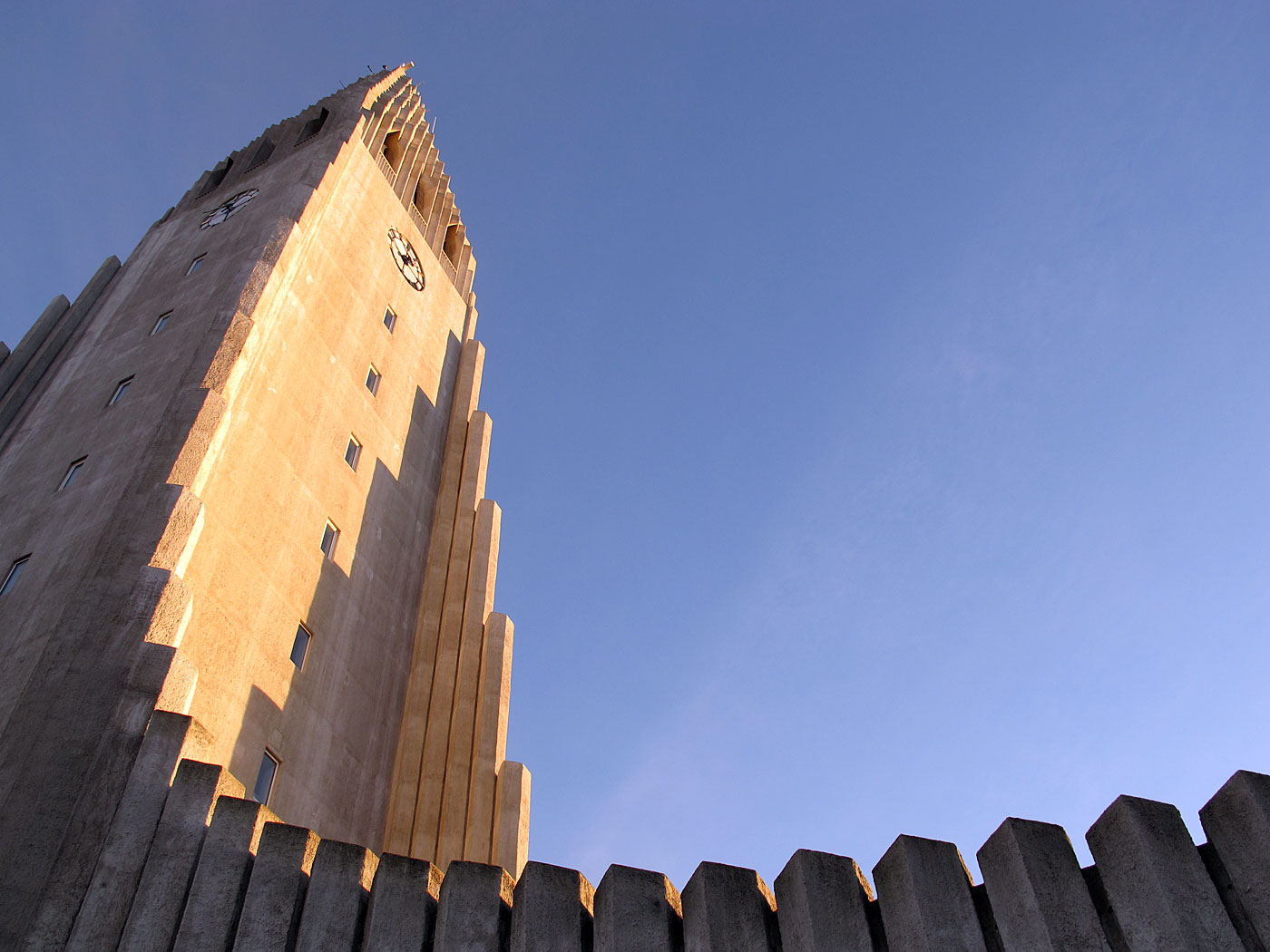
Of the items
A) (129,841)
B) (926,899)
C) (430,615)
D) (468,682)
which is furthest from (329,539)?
(926,899)

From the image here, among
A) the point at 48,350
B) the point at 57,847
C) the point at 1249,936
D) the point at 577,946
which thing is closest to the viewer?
the point at 1249,936

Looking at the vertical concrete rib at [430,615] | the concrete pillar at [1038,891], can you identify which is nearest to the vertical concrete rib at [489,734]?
the vertical concrete rib at [430,615]

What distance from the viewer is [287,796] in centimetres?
1781

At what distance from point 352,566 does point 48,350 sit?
1297 centimetres

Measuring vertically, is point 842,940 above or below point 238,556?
below

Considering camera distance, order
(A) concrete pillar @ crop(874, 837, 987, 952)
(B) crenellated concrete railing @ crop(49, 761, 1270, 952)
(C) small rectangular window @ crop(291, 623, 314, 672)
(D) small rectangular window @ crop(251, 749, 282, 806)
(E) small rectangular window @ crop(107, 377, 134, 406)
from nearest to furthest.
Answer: (B) crenellated concrete railing @ crop(49, 761, 1270, 952) < (A) concrete pillar @ crop(874, 837, 987, 952) < (D) small rectangular window @ crop(251, 749, 282, 806) < (C) small rectangular window @ crop(291, 623, 314, 672) < (E) small rectangular window @ crop(107, 377, 134, 406)

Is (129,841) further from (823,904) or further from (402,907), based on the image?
(823,904)

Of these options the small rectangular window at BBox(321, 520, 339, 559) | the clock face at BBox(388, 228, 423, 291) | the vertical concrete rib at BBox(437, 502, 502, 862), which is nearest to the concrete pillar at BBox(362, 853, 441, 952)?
the vertical concrete rib at BBox(437, 502, 502, 862)

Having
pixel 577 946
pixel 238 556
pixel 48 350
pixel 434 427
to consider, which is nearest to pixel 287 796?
pixel 238 556

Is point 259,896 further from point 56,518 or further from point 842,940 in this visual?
point 56,518

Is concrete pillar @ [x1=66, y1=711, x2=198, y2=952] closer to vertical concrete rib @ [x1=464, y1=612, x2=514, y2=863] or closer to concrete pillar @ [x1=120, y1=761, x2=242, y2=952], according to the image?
concrete pillar @ [x1=120, y1=761, x2=242, y2=952]

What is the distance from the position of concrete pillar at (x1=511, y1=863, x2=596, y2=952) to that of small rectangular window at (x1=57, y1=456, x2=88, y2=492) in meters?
13.7

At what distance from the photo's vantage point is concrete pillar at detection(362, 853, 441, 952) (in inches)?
359

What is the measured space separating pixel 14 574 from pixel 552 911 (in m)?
12.9
